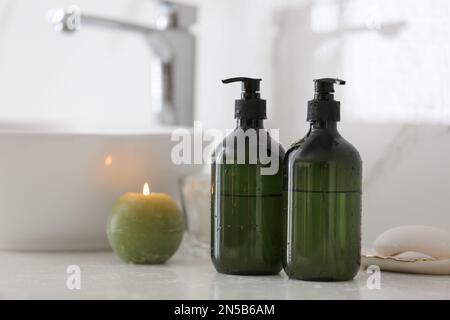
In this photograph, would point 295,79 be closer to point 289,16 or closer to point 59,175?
point 289,16

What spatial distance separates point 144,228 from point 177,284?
0.14 m

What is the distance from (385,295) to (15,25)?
1.21m

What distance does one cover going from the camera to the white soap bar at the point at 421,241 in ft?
2.89

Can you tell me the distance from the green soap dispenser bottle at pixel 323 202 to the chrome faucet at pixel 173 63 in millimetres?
625

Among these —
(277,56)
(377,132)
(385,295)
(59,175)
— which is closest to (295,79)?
(277,56)

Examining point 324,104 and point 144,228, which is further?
point 144,228

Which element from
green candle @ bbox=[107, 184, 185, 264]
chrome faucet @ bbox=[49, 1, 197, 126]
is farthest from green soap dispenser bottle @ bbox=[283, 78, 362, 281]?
chrome faucet @ bbox=[49, 1, 197, 126]

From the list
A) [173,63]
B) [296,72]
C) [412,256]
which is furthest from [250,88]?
[173,63]

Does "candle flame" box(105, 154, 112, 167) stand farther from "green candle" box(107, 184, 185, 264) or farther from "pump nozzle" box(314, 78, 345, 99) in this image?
"pump nozzle" box(314, 78, 345, 99)

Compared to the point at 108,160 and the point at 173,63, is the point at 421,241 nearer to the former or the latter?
the point at 108,160

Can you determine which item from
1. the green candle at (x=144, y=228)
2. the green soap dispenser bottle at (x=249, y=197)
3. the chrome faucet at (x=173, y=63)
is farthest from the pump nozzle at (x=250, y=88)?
the chrome faucet at (x=173, y=63)

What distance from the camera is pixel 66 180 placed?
40.5 inches

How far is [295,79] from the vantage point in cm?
125

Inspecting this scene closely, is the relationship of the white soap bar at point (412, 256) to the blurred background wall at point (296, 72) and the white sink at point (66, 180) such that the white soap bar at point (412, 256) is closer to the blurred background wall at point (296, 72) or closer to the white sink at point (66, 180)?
the blurred background wall at point (296, 72)
